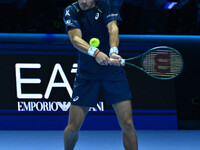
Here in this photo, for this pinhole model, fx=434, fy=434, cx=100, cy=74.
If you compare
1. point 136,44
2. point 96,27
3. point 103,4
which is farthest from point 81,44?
point 136,44

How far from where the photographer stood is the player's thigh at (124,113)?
4.14m

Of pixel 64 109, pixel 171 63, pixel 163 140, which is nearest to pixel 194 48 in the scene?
pixel 163 140

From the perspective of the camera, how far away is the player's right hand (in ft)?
12.8

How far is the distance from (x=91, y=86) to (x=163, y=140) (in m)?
2.28

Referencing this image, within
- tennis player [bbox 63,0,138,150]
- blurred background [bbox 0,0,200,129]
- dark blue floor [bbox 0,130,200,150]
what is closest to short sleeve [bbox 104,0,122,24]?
tennis player [bbox 63,0,138,150]

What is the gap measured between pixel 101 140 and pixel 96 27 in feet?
7.78

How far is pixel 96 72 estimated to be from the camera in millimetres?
4289

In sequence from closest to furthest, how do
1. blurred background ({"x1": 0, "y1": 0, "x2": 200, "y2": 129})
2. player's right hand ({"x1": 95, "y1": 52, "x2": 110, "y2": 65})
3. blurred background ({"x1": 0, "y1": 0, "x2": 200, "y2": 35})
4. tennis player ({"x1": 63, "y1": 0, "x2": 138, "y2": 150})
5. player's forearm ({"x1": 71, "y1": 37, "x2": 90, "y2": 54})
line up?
1. player's right hand ({"x1": 95, "y1": 52, "x2": 110, "y2": 65})
2. player's forearm ({"x1": 71, "y1": 37, "x2": 90, "y2": 54})
3. tennis player ({"x1": 63, "y1": 0, "x2": 138, "y2": 150})
4. blurred background ({"x1": 0, "y1": 0, "x2": 200, "y2": 129})
5. blurred background ({"x1": 0, "y1": 0, "x2": 200, "y2": 35})

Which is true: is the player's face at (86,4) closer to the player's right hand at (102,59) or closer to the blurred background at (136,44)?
the player's right hand at (102,59)

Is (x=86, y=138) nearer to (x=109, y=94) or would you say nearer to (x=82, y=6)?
(x=109, y=94)

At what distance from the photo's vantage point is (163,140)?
6195 mm

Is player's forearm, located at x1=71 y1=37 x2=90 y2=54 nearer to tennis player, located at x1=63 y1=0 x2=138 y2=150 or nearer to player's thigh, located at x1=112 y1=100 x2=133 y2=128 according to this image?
tennis player, located at x1=63 y1=0 x2=138 y2=150

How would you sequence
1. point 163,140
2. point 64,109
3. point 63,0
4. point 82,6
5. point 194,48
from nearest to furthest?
point 82,6 → point 163,140 → point 64,109 → point 194,48 → point 63,0

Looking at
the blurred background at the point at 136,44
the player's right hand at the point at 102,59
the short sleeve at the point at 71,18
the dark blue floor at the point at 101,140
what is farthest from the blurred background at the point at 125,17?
the player's right hand at the point at 102,59
